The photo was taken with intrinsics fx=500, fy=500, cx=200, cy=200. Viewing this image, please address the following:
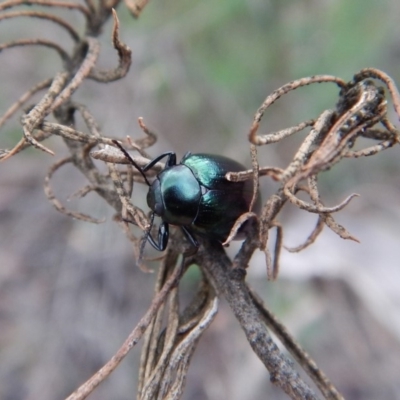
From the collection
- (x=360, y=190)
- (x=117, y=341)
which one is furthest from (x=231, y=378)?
(x=360, y=190)

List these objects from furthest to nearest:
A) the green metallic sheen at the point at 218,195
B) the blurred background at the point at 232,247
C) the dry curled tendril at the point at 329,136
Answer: the blurred background at the point at 232,247 → the green metallic sheen at the point at 218,195 → the dry curled tendril at the point at 329,136

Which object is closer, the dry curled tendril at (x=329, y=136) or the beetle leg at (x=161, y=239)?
the dry curled tendril at (x=329, y=136)

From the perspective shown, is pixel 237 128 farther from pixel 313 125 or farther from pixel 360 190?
pixel 313 125

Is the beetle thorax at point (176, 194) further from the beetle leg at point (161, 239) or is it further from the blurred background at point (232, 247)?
the blurred background at point (232, 247)

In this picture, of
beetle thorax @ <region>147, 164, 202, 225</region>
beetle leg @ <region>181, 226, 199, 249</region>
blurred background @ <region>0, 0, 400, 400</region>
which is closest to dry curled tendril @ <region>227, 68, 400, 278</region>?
beetle leg @ <region>181, 226, 199, 249</region>

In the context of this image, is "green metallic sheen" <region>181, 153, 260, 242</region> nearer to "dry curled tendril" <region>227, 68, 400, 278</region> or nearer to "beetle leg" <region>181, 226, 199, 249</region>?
"beetle leg" <region>181, 226, 199, 249</region>

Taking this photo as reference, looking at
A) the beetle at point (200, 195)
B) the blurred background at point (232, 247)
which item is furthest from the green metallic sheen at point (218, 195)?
the blurred background at point (232, 247)

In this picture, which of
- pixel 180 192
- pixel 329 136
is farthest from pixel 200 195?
pixel 329 136

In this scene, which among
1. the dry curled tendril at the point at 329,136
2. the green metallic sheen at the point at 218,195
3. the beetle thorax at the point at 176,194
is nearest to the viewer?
the dry curled tendril at the point at 329,136
